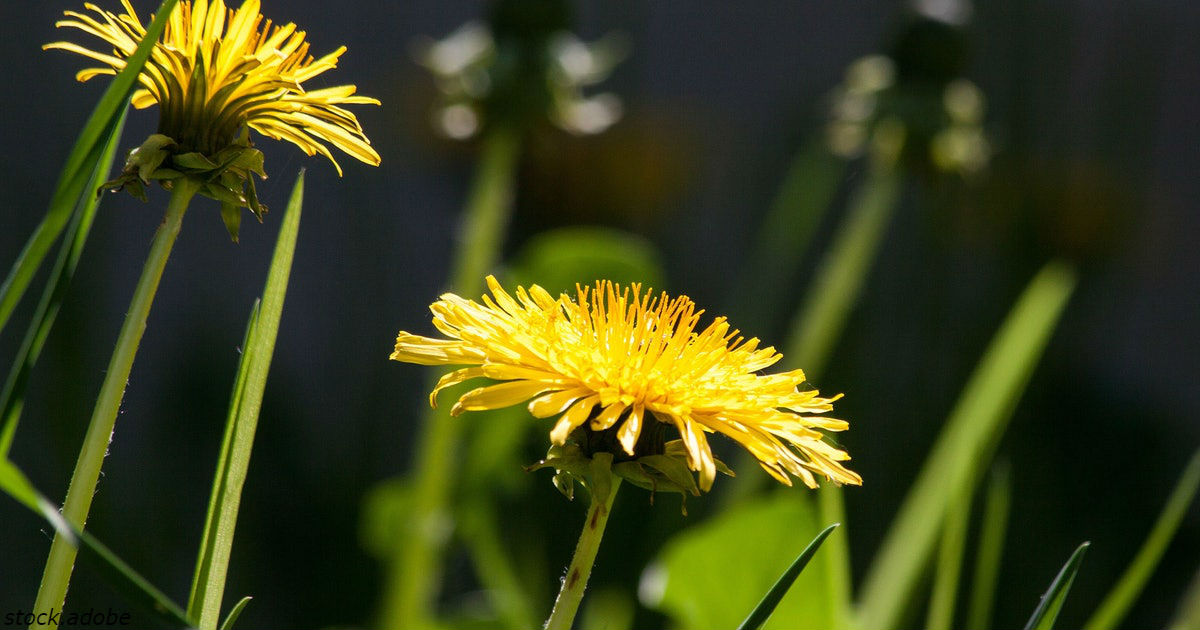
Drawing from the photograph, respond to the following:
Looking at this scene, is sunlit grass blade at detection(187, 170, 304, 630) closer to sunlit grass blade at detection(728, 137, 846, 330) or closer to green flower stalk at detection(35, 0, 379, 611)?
green flower stalk at detection(35, 0, 379, 611)

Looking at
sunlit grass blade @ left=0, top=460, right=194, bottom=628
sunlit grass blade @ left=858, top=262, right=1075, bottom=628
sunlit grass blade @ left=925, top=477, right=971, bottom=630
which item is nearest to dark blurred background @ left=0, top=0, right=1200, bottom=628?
sunlit grass blade @ left=858, top=262, right=1075, bottom=628

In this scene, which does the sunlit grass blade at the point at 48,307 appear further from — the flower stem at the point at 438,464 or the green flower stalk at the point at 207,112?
the flower stem at the point at 438,464

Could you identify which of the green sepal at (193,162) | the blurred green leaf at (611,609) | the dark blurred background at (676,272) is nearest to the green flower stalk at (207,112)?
the green sepal at (193,162)

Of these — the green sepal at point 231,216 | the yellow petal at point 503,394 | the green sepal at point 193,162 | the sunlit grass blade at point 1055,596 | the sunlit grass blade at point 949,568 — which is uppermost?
the green sepal at point 193,162

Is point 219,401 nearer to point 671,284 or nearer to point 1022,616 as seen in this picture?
point 671,284

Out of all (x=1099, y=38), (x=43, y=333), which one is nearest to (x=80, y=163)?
(x=43, y=333)

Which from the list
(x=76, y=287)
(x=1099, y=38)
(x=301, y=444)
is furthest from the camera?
(x=1099, y=38)
